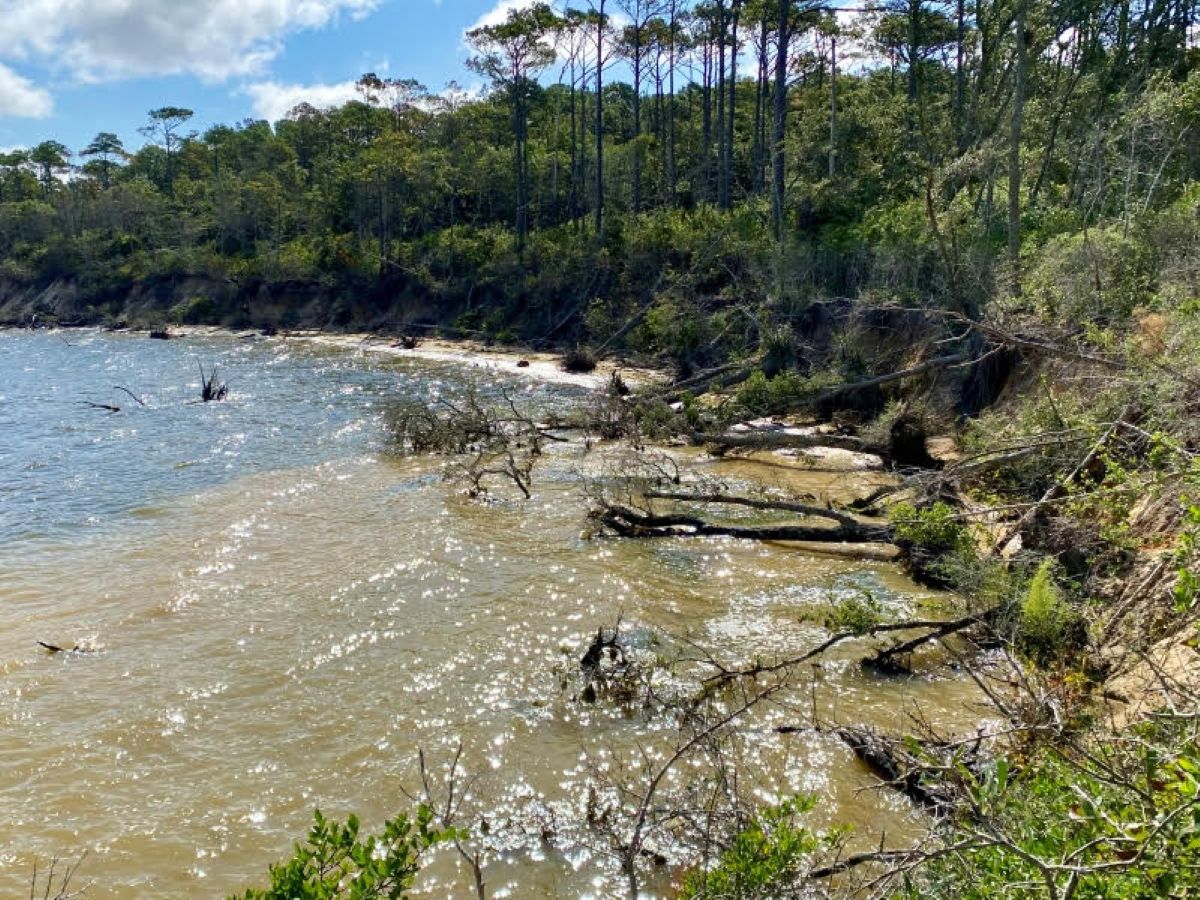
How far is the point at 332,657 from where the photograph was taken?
27.8 ft

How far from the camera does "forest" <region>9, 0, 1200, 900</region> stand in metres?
3.81

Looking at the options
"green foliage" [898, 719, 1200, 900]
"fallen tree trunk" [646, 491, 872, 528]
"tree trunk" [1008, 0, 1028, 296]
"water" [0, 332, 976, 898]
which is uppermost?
"tree trunk" [1008, 0, 1028, 296]

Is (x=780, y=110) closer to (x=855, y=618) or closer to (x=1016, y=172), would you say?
(x=1016, y=172)

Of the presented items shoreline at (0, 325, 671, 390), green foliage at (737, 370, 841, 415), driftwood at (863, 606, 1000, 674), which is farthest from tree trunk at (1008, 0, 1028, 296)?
shoreline at (0, 325, 671, 390)

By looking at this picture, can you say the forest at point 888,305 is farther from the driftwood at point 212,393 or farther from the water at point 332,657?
the driftwood at point 212,393

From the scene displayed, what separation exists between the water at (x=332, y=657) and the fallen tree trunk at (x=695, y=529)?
29 centimetres

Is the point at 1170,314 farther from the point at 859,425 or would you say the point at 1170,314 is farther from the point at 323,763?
→ the point at 323,763

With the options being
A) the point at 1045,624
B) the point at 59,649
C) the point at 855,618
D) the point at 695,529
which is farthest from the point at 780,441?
the point at 59,649

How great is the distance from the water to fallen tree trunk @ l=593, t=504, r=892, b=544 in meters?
0.29

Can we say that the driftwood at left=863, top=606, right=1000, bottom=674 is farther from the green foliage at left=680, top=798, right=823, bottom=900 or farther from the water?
the green foliage at left=680, top=798, right=823, bottom=900

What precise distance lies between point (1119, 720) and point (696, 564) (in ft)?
18.4

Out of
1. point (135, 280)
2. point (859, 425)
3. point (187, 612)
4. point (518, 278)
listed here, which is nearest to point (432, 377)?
point (518, 278)

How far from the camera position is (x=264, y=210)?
5800 centimetres

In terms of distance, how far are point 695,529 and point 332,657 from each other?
5813mm
